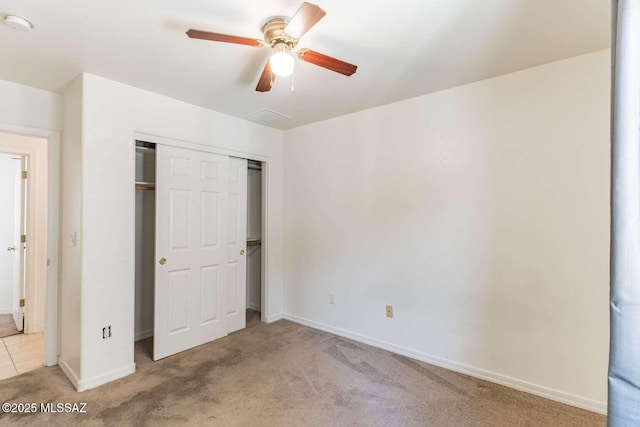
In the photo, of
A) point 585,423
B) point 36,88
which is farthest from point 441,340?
point 36,88

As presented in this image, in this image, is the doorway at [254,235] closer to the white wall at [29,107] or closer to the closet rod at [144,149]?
the closet rod at [144,149]

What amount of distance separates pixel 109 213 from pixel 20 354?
5.95 feet

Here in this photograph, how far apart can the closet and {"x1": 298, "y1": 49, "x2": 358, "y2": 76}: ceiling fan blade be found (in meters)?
1.79

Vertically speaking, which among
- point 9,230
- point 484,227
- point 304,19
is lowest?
point 9,230

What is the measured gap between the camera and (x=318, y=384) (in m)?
2.45

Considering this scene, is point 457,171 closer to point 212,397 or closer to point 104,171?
point 212,397

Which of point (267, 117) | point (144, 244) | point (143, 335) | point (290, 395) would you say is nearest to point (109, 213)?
point (144, 244)

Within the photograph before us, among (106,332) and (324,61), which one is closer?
(324,61)

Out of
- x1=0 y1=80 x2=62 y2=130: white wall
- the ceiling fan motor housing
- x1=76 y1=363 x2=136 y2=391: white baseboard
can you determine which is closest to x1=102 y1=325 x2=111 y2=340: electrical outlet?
x1=76 y1=363 x2=136 y2=391: white baseboard

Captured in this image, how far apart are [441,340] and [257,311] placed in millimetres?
2532

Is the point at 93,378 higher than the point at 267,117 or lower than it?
lower

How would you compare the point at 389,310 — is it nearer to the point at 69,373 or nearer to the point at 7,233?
the point at 69,373

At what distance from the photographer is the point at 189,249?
10.3 feet

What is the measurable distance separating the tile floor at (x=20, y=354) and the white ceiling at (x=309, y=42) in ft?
7.96
